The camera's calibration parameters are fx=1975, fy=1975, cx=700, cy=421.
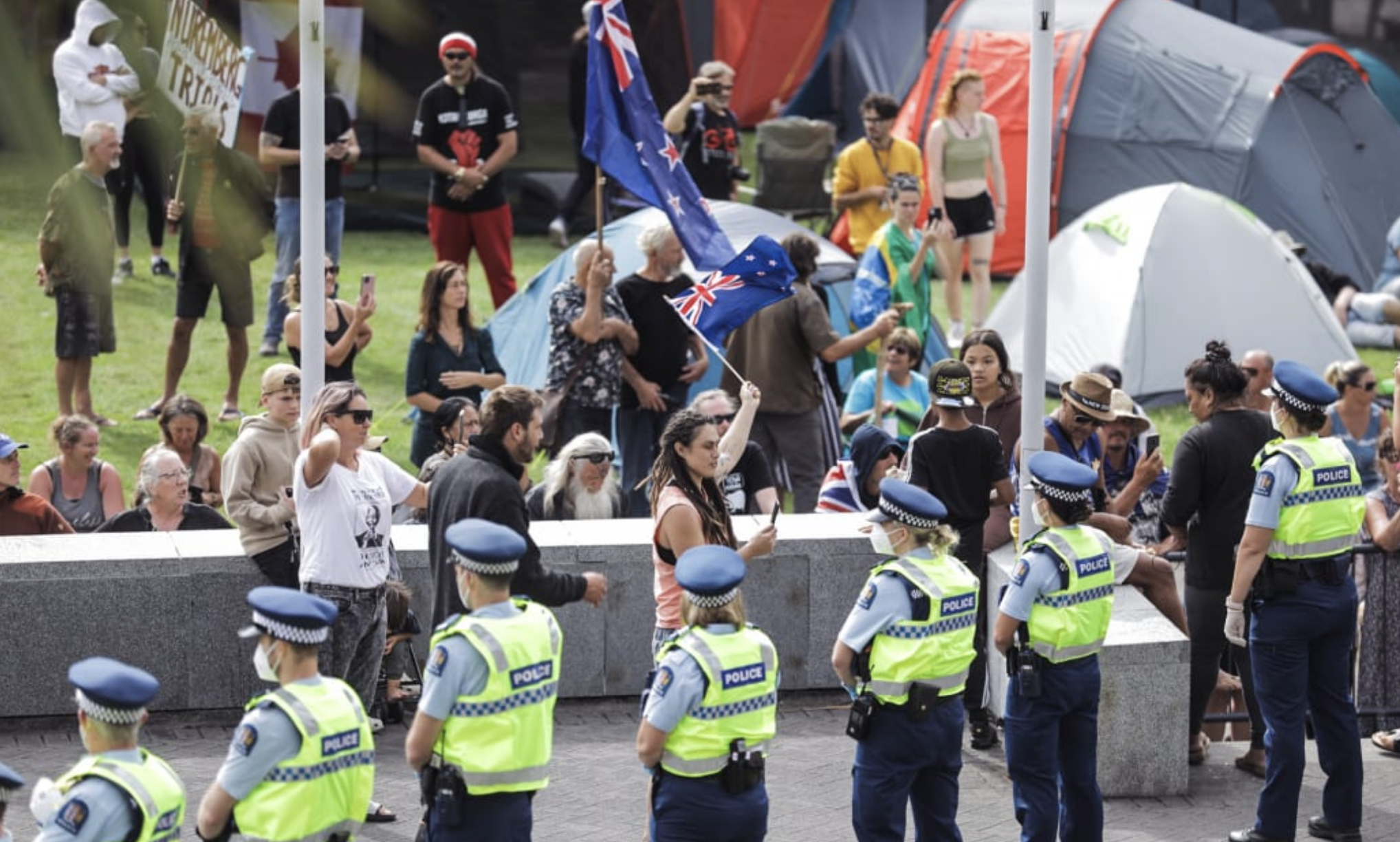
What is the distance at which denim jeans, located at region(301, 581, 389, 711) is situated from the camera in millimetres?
7148

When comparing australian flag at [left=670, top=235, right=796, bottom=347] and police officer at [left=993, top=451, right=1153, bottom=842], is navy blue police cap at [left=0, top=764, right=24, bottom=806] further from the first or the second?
australian flag at [left=670, top=235, right=796, bottom=347]

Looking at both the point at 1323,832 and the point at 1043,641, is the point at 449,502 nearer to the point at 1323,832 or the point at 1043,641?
the point at 1043,641

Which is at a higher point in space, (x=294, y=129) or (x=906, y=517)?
(x=294, y=129)

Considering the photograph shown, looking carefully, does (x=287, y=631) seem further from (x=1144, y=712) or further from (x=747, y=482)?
(x=747, y=482)

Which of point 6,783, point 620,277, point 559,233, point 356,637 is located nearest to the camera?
point 6,783

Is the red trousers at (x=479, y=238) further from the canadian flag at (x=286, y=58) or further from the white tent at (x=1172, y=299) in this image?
the white tent at (x=1172, y=299)

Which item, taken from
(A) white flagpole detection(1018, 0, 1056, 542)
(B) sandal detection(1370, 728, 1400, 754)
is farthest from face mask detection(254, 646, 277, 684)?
(B) sandal detection(1370, 728, 1400, 754)

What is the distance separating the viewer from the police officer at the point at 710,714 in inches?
219

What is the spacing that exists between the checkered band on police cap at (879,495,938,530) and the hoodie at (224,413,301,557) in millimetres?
2670

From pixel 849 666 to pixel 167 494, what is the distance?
3870 mm

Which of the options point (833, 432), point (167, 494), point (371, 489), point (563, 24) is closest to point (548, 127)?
point (563, 24)

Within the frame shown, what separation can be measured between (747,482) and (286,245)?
566 centimetres

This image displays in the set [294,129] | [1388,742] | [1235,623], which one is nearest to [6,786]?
[1235,623]

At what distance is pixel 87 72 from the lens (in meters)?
2.73
